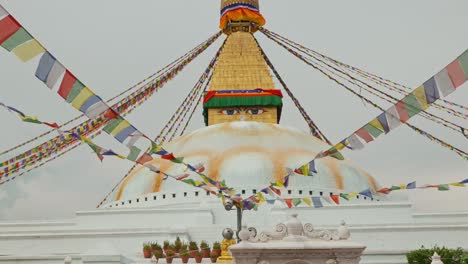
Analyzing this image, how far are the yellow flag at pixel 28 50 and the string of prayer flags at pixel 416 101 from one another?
4.52m

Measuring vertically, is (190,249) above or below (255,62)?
below

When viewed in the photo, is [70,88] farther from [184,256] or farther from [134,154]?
[184,256]

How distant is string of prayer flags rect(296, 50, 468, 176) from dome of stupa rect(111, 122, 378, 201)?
40.3 ft

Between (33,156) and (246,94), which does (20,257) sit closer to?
(33,156)

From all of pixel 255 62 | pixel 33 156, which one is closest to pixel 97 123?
pixel 33 156

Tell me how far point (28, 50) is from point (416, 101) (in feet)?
15.5

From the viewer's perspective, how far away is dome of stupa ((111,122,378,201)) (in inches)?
874

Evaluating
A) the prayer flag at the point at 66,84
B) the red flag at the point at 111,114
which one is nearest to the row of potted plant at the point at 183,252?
the red flag at the point at 111,114

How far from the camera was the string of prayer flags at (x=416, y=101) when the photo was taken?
286 inches

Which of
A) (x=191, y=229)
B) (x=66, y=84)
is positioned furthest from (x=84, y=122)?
(x=66, y=84)

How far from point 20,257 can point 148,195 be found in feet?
22.2

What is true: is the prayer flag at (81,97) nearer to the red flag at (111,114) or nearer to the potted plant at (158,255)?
the red flag at (111,114)

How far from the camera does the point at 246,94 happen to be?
2917cm

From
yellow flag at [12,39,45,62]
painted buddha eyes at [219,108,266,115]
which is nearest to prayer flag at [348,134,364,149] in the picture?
yellow flag at [12,39,45,62]
